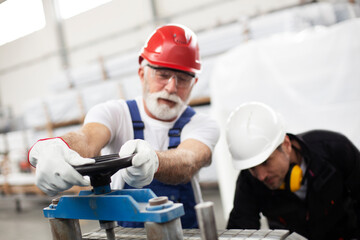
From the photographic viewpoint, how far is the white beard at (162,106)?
1665mm

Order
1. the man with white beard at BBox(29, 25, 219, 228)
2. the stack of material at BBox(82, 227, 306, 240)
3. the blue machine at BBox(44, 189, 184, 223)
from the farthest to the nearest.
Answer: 1. the man with white beard at BBox(29, 25, 219, 228)
2. the stack of material at BBox(82, 227, 306, 240)
3. the blue machine at BBox(44, 189, 184, 223)

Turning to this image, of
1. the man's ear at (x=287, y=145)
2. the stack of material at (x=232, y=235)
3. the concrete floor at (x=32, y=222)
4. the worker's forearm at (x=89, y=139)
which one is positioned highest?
the worker's forearm at (x=89, y=139)

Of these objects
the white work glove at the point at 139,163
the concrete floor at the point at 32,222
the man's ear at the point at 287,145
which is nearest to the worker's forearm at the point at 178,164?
the white work glove at the point at 139,163

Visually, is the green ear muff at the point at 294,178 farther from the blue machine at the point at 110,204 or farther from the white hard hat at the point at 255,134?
the blue machine at the point at 110,204

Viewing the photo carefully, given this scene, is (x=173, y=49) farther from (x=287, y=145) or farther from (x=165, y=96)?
(x=287, y=145)

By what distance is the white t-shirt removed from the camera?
5.29 ft

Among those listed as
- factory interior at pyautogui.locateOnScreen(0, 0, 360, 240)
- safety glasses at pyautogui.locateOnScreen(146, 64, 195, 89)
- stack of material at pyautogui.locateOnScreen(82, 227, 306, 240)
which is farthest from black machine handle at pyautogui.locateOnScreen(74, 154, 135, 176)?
safety glasses at pyautogui.locateOnScreen(146, 64, 195, 89)

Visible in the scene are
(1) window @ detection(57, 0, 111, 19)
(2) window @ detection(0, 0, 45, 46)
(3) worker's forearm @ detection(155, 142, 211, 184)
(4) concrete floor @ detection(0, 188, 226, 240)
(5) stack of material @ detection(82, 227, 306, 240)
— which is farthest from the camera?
(2) window @ detection(0, 0, 45, 46)

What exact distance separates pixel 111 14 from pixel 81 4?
2.96ft

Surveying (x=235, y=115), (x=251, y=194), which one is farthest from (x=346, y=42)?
(x=251, y=194)

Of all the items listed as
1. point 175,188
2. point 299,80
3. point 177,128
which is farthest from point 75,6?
point 175,188

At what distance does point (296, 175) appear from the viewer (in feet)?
5.52

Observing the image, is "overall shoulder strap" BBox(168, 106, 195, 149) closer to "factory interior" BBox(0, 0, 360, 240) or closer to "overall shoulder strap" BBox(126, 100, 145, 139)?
"overall shoulder strap" BBox(126, 100, 145, 139)

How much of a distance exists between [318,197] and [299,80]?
3.87ft
